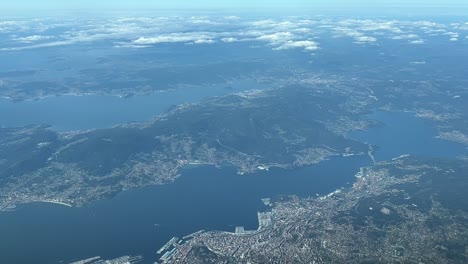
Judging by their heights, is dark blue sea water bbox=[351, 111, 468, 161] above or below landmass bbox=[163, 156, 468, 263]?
below

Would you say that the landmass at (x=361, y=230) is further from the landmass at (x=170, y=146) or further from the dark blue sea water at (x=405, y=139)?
the landmass at (x=170, y=146)

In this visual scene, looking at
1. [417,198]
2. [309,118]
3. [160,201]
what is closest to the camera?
[417,198]

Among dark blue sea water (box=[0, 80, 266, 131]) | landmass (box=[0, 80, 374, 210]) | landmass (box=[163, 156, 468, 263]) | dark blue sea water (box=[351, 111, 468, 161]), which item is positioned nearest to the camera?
landmass (box=[163, 156, 468, 263])

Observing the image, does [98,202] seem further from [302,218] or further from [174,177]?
[302,218]

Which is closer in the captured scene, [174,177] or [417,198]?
[417,198]

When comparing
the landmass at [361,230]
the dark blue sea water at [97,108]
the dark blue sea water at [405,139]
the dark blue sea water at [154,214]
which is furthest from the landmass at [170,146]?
the landmass at [361,230]

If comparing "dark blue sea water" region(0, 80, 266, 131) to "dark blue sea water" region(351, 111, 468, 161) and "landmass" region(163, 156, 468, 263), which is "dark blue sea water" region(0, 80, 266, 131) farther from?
"landmass" region(163, 156, 468, 263)

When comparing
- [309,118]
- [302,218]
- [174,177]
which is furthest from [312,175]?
[309,118]

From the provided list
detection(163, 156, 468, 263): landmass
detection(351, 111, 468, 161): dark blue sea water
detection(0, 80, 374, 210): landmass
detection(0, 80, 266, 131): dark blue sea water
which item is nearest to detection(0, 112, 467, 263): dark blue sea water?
detection(351, 111, 468, 161): dark blue sea water

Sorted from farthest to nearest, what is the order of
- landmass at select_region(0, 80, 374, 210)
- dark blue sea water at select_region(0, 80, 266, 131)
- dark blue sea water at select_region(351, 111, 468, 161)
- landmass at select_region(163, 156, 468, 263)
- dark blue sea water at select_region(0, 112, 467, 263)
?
dark blue sea water at select_region(0, 80, 266, 131), dark blue sea water at select_region(351, 111, 468, 161), landmass at select_region(0, 80, 374, 210), dark blue sea water at select_region(0, 112, 467, 263), landmass at select_region(163, 156, 468, 263)
